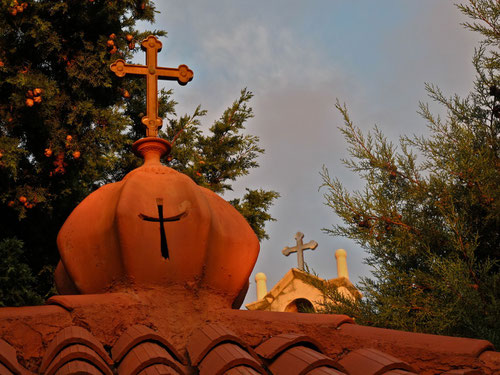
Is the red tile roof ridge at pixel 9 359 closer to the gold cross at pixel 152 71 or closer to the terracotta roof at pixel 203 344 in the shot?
the terracotta roof at pixel 203 344

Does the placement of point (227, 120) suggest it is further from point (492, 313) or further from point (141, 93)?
point (492, 313)

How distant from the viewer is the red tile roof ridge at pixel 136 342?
1.98m

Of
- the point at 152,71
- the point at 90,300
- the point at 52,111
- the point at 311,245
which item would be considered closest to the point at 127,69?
the point at 152,71

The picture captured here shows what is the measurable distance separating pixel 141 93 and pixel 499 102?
5.82m

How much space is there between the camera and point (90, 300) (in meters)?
2.24

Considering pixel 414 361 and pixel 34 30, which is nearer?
pixel 414 361

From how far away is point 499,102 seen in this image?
20.1ft

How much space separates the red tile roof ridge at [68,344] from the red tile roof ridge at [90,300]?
0.19m

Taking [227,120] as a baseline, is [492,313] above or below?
below

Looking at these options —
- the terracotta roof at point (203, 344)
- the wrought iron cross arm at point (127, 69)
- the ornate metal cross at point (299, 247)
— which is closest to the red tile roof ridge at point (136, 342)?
the terracotta roof at point (203, 344)

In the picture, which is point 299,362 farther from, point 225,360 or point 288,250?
point 288,250

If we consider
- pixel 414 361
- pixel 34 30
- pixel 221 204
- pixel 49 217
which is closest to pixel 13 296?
pixel 49 217

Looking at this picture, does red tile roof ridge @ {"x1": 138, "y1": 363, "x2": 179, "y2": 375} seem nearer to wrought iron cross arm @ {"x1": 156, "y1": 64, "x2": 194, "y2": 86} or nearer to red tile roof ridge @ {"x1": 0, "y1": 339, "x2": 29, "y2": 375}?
red tile roof ridge @ {"x1": 0, "y1": 339, "x2": 29, "y2": 375}

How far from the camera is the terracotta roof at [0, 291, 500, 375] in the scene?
6.06ft
